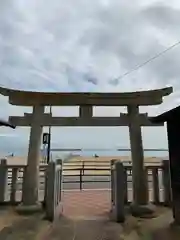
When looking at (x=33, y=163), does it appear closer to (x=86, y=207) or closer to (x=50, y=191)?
(x=50, y=191)

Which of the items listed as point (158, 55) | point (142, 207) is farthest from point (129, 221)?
point (158, 55)

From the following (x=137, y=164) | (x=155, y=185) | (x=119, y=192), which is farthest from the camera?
(x=155, y=185)

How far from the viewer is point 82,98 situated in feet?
18.5

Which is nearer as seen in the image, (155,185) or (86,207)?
(155,185)

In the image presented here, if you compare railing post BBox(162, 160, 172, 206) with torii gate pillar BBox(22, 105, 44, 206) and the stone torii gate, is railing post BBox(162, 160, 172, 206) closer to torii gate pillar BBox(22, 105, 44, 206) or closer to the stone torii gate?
the stone torii gate

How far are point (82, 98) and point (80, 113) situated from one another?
1.11ft

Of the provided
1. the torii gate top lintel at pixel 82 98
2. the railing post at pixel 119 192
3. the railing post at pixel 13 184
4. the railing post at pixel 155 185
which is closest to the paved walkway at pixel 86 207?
the railing post at pixel 119 192

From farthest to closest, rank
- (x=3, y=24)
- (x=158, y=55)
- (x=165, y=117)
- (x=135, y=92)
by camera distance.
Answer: (x=135, y=92), (x=158, y=55), (x=3, y=24), (x=165, y=117)

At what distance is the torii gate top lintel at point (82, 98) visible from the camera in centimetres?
559

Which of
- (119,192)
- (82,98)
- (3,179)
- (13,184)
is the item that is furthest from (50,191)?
(82,98)

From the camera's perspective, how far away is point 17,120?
223 inches

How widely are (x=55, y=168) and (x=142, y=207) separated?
5.97 feet

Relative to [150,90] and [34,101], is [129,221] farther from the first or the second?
[34,101]

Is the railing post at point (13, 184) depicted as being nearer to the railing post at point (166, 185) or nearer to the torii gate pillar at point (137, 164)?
the torii gate pillar at point (137, 164)
